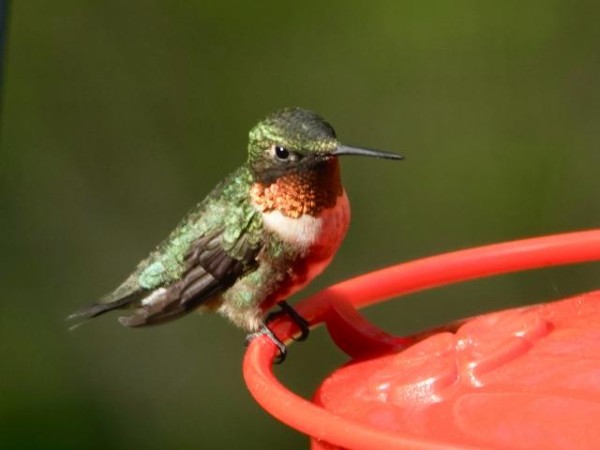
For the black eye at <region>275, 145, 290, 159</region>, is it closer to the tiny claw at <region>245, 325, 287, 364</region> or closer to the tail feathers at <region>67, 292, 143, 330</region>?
the tiny claw at <region>245, 325, 287, 364</region>

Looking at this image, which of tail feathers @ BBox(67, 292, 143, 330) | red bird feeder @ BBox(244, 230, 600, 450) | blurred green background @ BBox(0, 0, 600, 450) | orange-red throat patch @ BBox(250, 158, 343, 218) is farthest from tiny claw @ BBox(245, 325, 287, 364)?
blurred green background @ BBox(0, 0, 600, 450)

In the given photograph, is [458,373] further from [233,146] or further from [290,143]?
[233,146]

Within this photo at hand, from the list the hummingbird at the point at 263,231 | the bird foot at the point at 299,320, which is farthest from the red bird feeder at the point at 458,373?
the hummingbird at the point at 263,231

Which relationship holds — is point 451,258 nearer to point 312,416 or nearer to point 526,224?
point 312,416

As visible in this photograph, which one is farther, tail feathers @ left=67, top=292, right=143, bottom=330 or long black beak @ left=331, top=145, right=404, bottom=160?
tail feathers @ left=67, top=292, right=143, bottom=330

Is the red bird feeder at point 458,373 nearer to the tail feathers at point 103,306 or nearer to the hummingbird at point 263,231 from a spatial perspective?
the hummingbird at point 263,231

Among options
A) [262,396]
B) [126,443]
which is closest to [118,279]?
[126,443]
